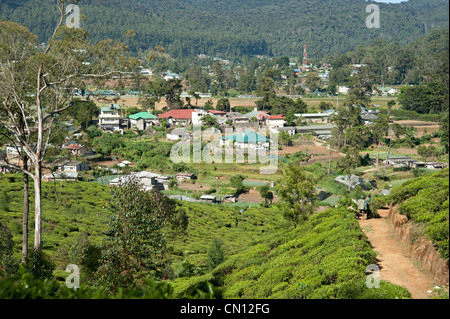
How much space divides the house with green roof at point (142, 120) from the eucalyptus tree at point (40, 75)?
41.0m

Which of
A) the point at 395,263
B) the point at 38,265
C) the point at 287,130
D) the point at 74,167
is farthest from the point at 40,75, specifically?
the point at 287,130

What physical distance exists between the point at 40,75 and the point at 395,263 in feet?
34.0

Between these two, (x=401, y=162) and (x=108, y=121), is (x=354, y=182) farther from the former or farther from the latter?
(x=108, y=121)

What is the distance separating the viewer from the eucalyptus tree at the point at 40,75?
1214 cm

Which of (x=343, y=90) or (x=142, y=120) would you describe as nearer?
(x=142, y=120)

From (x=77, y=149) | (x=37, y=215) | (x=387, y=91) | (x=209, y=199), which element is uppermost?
(x=387, y=91)

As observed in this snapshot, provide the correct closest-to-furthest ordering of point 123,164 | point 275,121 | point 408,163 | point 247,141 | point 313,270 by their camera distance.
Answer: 1. point 313,270
2. point 408,163
3. point 123,164
4. point 247,141
5. point 275,121

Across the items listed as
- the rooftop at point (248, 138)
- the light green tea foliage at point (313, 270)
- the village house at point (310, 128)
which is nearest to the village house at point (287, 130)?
the village house at point (310, 128)

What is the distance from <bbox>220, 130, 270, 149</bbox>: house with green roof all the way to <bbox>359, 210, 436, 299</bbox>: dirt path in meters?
36.0

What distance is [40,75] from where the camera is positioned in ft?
41.1

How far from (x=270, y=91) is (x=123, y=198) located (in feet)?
196

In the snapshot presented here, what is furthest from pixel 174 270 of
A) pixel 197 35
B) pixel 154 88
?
pixel 197 35

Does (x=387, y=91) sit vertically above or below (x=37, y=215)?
above

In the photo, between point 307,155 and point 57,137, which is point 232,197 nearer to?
point 307,155
